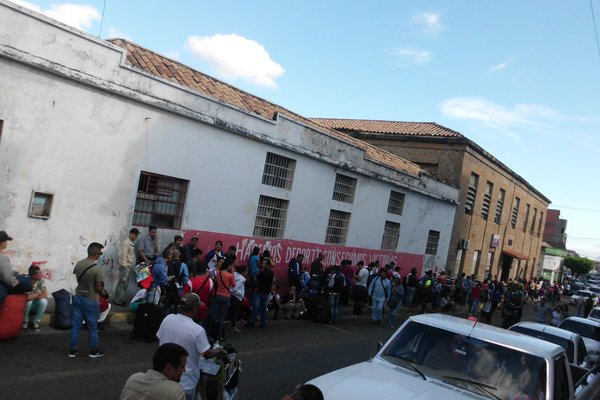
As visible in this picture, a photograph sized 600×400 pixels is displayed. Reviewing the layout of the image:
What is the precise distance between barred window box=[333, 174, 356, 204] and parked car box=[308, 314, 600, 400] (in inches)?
488

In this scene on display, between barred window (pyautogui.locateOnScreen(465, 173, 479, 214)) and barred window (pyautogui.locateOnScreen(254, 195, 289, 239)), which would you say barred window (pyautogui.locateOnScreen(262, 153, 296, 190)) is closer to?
barred window (pyautogui.locateOnScreen(254, 195, 289, 239))

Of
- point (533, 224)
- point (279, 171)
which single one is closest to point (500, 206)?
point (533, 224)

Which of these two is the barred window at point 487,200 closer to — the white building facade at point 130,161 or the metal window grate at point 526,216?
the metal window grate at point 526,216

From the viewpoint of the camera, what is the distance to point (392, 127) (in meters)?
31.7

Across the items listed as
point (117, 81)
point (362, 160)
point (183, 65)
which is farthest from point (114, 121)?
point (362, 160)

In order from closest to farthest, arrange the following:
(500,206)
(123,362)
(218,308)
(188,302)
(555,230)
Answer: (188,302) < (123,362) < (218,308) < (500,206) < (555,230)

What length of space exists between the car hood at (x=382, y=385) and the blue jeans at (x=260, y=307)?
6.66 meters

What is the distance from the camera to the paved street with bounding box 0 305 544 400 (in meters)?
6.15

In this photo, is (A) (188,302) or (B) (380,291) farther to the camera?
(B) (380,291)

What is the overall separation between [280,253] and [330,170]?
338 centimetres

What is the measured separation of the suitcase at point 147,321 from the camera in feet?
28.8

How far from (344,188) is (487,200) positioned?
16565 millimetres

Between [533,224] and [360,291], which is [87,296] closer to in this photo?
[360,291]

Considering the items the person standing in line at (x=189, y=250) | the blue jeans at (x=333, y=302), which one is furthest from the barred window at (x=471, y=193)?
the person standing in line at (x=189, y=250)
